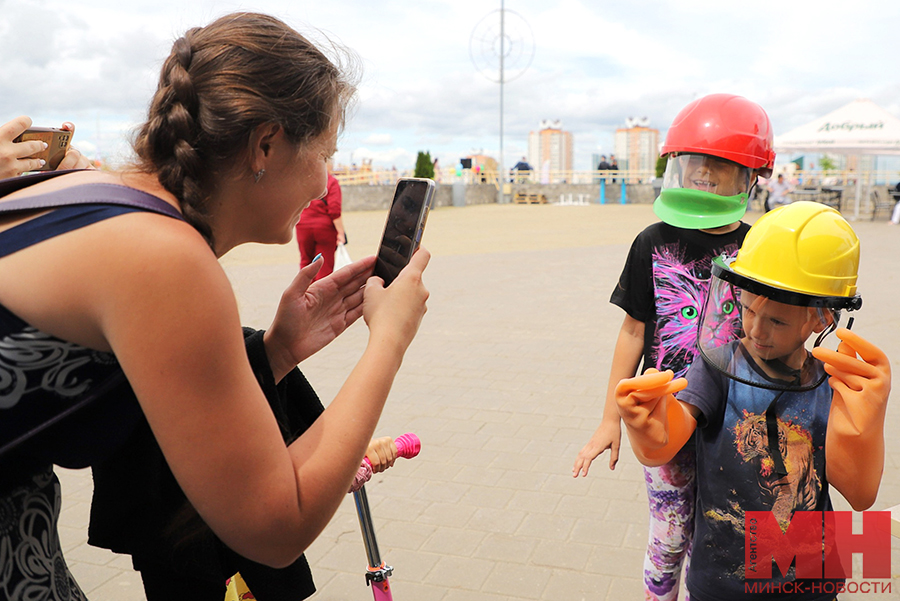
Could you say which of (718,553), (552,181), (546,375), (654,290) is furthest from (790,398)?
(552,181)

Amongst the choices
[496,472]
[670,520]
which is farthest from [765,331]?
[496,472]

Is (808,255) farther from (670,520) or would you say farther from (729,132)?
(670,520)

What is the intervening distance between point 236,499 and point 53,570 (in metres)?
0.45

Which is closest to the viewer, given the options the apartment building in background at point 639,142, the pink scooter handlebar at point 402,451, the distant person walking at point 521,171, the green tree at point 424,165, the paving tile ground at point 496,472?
the pink scooter handlebar at point 402,451

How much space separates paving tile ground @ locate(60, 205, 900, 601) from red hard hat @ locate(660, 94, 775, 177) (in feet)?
4.77

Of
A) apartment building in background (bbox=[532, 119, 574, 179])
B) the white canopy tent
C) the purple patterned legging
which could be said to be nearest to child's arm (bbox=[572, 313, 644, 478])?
the purple patterned legging

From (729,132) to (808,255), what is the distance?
689mm

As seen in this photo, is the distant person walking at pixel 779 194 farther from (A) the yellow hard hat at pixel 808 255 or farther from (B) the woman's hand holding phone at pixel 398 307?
(B) the woman's hand holding phone at pixel 398 307

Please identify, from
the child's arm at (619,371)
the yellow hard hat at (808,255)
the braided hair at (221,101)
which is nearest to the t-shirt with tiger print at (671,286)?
the child's arm at (619,371)

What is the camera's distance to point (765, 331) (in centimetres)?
176

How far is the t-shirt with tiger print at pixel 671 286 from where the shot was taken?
228 cm

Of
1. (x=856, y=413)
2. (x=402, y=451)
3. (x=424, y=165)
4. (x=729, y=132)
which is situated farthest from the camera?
(x=424, y=165)

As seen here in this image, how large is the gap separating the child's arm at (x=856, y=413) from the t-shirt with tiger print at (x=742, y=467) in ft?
0.34

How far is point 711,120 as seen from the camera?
225 cm
